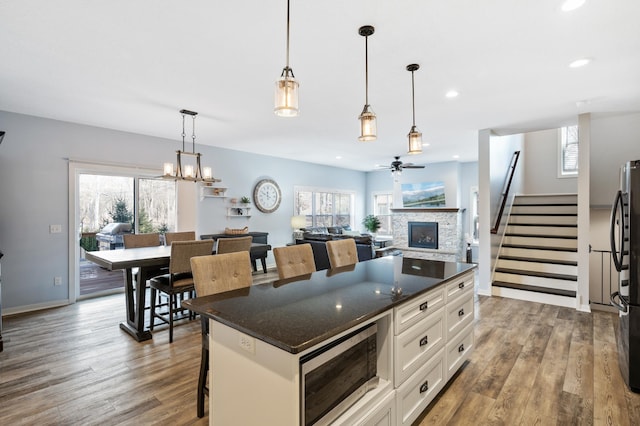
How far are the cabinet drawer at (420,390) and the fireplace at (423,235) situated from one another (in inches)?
248

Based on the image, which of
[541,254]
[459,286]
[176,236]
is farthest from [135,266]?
[541,254]

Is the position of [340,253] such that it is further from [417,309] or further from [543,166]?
[543,166]

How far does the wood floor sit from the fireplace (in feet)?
14.2

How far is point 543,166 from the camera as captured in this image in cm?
727

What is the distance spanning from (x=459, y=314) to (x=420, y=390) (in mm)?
786

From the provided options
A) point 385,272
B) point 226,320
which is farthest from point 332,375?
point 385,272

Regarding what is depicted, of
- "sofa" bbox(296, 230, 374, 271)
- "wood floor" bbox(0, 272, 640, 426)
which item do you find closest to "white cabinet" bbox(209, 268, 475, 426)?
"wood floor" bbox(0, 272, 640, 426)

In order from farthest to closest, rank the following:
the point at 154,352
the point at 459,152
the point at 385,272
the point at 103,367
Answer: the point at 459,152, the point at 154,352, the point at 103,367, the point at 385,272

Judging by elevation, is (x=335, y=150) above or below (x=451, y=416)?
above

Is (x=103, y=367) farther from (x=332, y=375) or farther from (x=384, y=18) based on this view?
(x=384, y=18)

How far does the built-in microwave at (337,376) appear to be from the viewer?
1277mm

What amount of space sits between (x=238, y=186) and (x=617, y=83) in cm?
597

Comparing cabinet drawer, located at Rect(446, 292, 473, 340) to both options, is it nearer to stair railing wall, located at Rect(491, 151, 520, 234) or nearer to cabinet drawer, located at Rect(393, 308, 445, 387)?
cabinet drawer, located at Rect(393, 308, 445, 387)

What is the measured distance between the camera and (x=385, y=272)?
2482 mm
